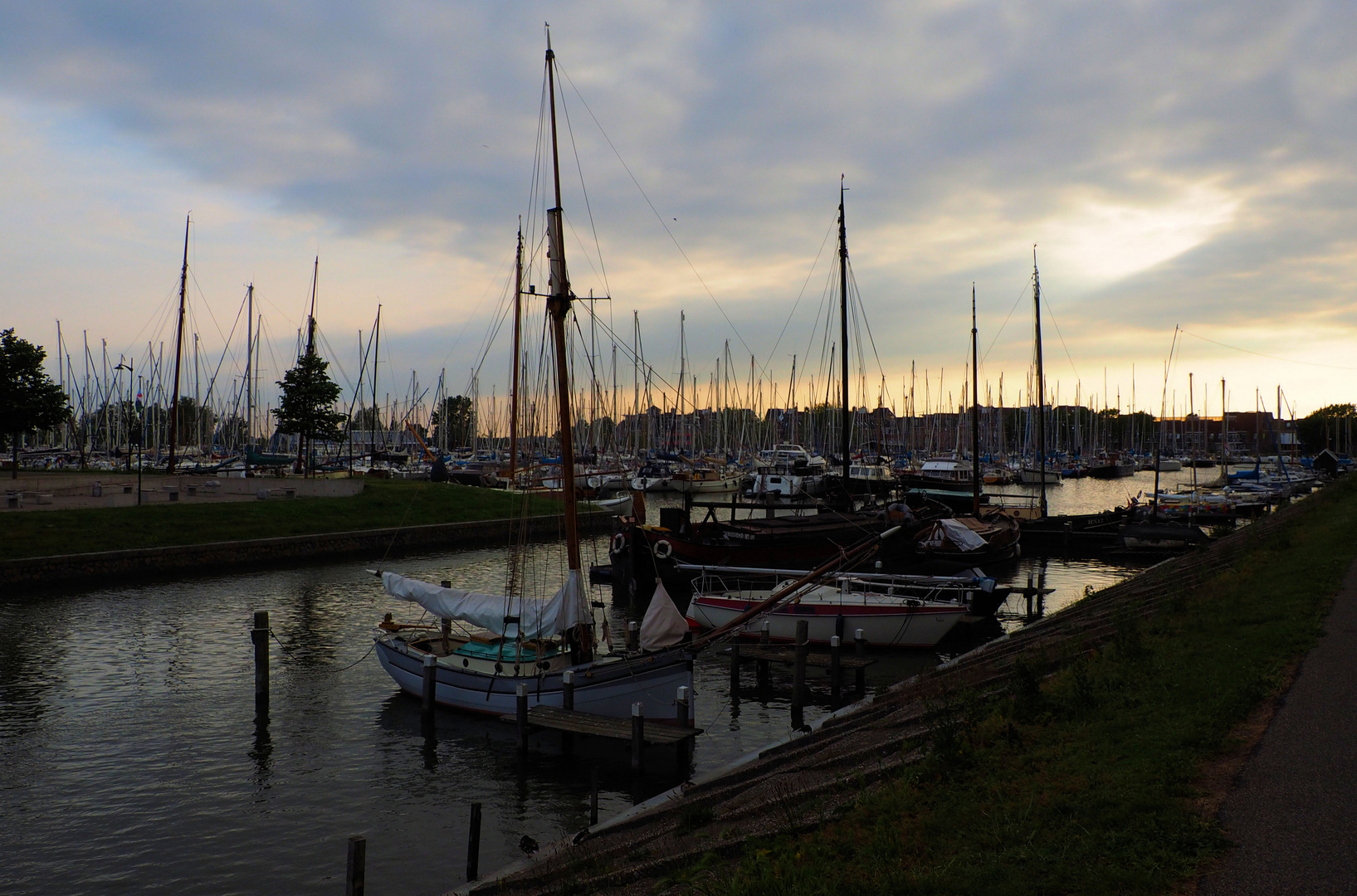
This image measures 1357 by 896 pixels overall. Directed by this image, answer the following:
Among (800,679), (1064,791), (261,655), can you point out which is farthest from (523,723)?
(1064,791)

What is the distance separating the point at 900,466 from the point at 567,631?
107 m

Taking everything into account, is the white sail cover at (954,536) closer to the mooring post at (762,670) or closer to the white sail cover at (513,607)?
the mooring post at (762,670)

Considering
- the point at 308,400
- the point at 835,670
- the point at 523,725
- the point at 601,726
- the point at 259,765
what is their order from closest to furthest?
the point at 601,726 → the point at 259,765 → the point at 523,725 → the point at 835,670 → the point at 308,400

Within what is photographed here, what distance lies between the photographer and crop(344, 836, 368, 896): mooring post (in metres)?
11.1

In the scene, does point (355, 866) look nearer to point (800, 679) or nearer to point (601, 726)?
point (601, 726)

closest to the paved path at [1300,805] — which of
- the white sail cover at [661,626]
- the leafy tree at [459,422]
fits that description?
the white sail cover at [661,626]

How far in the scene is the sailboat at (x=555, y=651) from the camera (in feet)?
63.2

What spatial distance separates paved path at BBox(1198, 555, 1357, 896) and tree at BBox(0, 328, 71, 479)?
60.3 m

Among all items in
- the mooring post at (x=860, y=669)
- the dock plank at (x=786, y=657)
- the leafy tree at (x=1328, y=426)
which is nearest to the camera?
the dock plank at (x=786, y=657)

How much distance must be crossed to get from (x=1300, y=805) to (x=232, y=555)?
153 feet

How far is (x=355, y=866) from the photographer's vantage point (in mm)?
11086

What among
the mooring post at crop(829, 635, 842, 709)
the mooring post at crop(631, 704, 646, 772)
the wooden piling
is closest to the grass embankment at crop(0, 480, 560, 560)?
the wooden piling

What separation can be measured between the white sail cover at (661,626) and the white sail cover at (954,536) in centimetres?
2509

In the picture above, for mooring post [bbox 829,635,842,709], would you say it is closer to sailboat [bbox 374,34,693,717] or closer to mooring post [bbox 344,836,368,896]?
sailboat [bbox 374,34,693,717]
